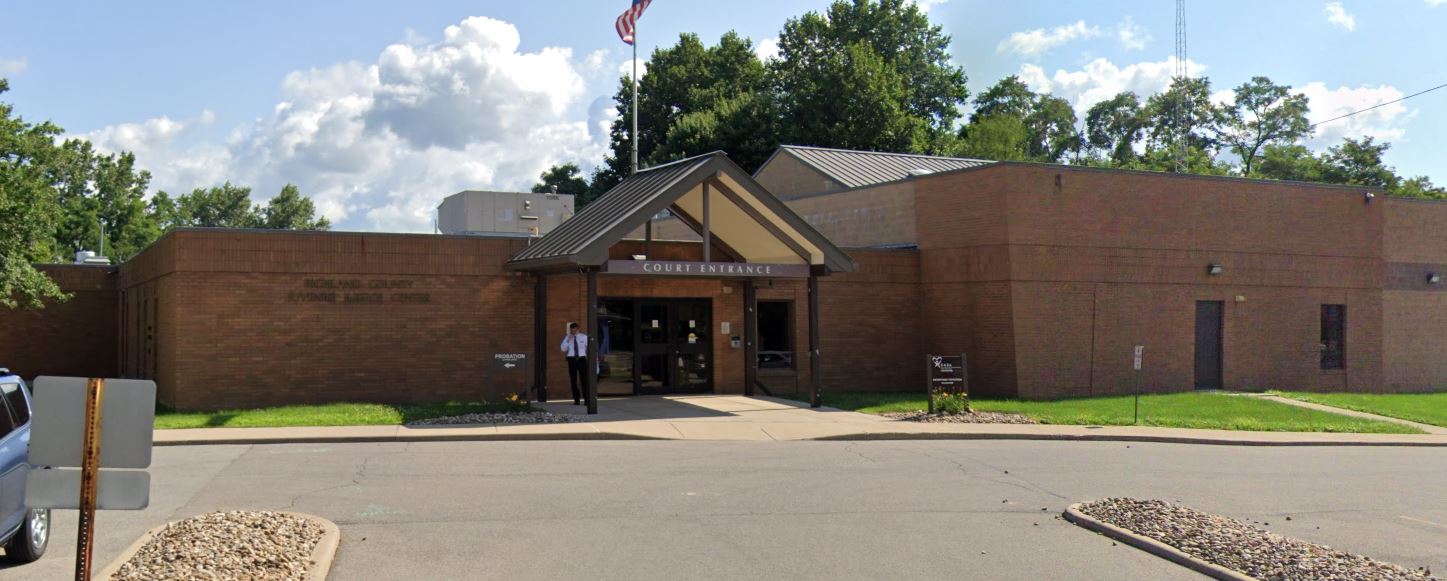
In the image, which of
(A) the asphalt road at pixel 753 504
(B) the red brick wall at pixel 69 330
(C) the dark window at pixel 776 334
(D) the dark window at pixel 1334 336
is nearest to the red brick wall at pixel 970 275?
(C) the dark window at pixel 776 334

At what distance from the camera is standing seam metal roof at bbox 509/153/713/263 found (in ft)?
65.7

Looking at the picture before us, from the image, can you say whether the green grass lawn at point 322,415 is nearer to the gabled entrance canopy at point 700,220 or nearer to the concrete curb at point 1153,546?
the gabled entrance canopy at point 700,220

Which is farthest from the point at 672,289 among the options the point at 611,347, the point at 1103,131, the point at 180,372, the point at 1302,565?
the point at 1103,131

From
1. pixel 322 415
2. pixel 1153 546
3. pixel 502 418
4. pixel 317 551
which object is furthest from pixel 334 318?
pixel 1153 546

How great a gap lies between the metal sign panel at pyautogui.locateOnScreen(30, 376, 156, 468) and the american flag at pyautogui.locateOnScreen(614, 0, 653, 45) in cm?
2904

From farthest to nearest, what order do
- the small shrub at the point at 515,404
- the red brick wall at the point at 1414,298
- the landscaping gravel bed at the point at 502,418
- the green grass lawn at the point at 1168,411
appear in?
the red brick wall at the point at 1414,298, the green grass lawn at the point at 1168,411, the small shrub at the point at 515,404, the landscaping gravel bed at the point at 502,418

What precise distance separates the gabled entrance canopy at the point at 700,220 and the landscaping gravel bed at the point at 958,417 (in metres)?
3.04

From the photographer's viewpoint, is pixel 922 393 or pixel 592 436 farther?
pixel 922 393

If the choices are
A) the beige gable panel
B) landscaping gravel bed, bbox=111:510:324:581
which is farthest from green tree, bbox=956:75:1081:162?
landscaping gravel bed, bbox=111:510:324:581

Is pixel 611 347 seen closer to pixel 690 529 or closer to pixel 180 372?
pixel 180 372

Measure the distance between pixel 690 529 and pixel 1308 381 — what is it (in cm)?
2485

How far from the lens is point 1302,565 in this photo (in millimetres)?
8875

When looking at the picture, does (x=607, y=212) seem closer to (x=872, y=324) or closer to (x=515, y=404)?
(x=515, y=404)

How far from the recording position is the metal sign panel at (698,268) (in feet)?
66.9
